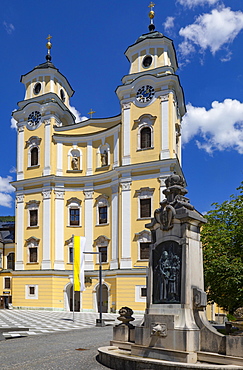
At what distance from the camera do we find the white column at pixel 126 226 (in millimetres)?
37531

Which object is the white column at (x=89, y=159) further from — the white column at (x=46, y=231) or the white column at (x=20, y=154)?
the white column at (x=20, y=154)

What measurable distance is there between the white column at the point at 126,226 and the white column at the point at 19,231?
37.8ft

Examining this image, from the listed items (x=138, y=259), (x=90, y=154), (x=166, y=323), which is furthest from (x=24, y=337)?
(x=90, y=154)

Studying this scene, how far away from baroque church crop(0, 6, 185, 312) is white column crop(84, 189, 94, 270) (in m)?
0.10

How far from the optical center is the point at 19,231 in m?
43.8

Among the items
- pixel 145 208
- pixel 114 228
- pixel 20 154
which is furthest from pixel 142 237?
pixel 20 154

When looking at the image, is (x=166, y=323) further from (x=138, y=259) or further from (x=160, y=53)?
(x=160, y=53)

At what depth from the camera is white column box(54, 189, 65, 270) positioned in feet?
136

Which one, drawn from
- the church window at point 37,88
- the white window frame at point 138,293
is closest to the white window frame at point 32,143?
the church window at point 37,88

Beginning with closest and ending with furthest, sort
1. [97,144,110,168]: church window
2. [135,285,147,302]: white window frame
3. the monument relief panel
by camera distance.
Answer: the monument relief panel, [135,285,147,302]: white window frame, [97,144,110,168]: church window

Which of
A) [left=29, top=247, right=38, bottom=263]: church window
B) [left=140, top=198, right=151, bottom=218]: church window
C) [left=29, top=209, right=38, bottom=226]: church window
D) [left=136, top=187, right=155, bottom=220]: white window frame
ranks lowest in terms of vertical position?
[left=29, top=247, right=38, bottom=263]: church window

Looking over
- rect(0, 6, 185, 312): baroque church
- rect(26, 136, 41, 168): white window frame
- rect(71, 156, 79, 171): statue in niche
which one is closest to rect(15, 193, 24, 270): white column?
rect(0, 6, 185, 312): baroque church

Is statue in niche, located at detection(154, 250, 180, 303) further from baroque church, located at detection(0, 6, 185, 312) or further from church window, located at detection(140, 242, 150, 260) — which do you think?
church window, located at detection(140, 242, 150, 260)

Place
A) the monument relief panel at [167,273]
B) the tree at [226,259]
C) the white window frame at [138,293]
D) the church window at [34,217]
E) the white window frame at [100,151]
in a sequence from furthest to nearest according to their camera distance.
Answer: the church window at [34,217] → the white window frame at [100,151] → the white window frame at [138,293] → the tree at [226,259] → the monument relief panel at [167,273]
